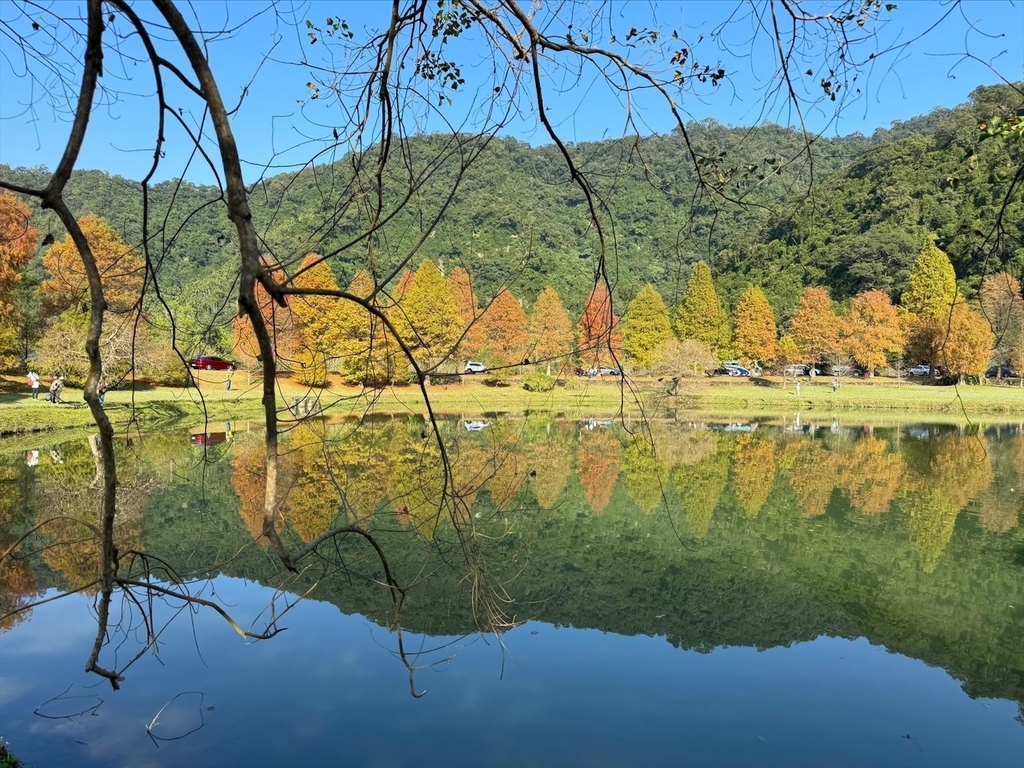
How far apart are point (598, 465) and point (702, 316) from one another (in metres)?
25.0

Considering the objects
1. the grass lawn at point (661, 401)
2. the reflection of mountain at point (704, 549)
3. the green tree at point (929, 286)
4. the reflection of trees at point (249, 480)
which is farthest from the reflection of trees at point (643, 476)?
the green tree at point (929, 286)

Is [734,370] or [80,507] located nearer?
[80,507]

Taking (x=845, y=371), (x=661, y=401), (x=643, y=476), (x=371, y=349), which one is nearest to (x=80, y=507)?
(x=643, y=476)

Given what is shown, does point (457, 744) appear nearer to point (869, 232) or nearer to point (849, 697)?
point (849, 697)

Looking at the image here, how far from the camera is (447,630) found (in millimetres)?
8328

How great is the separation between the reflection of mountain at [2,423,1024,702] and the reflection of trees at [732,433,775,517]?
0.27 feet

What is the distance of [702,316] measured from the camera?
138 feet

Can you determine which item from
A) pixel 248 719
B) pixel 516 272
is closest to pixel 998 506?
pixel 248 719

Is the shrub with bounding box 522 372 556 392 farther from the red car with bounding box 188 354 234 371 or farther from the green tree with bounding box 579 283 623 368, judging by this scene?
the green tree with bounding box 579 283 623 368

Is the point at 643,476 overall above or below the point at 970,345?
below

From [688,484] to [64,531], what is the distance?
1148 cm

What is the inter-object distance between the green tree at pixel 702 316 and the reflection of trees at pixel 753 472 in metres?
17.9

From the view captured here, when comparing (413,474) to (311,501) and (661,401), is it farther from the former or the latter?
(661,401)

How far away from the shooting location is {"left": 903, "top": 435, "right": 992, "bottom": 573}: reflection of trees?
39.2ft
